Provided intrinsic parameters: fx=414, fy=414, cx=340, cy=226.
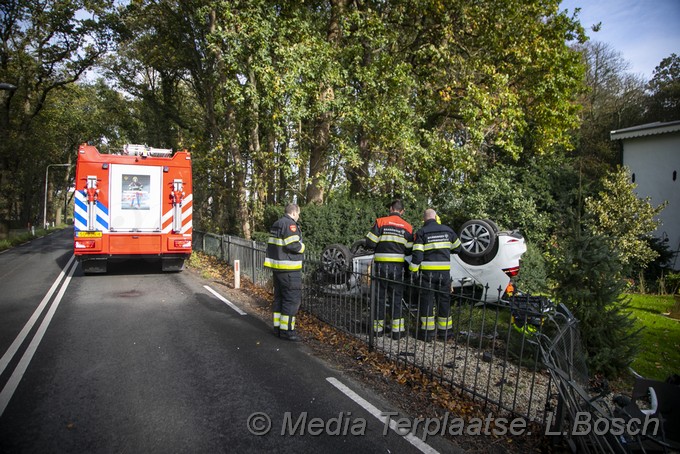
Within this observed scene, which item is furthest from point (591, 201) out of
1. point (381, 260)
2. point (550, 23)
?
point (381, 260)

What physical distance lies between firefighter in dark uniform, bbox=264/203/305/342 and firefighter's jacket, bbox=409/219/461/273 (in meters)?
1.75

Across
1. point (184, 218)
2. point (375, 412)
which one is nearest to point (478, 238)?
point (375, 412)

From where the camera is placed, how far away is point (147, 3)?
54.7 ft

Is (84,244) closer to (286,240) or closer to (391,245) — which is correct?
(286,240)

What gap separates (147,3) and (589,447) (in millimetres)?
19784

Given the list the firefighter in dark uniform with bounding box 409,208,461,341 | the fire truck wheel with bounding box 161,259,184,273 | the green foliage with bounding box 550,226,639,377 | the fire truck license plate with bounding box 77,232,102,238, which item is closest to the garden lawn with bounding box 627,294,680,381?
the green foliage with bounding box 550,226,639,377

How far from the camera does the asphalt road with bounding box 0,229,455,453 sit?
349 cm

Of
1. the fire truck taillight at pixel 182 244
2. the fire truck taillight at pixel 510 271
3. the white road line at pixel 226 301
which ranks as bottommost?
the white road line at pixel 226 301

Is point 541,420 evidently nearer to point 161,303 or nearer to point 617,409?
point 617,409

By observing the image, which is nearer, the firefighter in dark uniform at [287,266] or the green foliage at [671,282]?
the firefighter in dark uniform at [287,266]

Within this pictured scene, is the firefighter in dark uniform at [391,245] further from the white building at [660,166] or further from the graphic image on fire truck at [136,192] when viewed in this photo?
the white building at [660,166]

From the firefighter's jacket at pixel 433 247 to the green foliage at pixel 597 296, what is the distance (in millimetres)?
1613

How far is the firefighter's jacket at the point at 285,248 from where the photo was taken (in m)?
6.12

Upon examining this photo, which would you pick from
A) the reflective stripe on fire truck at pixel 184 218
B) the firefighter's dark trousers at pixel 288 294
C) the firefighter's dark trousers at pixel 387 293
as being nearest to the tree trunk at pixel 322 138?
the reflective stripe on fire truck at pixel 184 218
